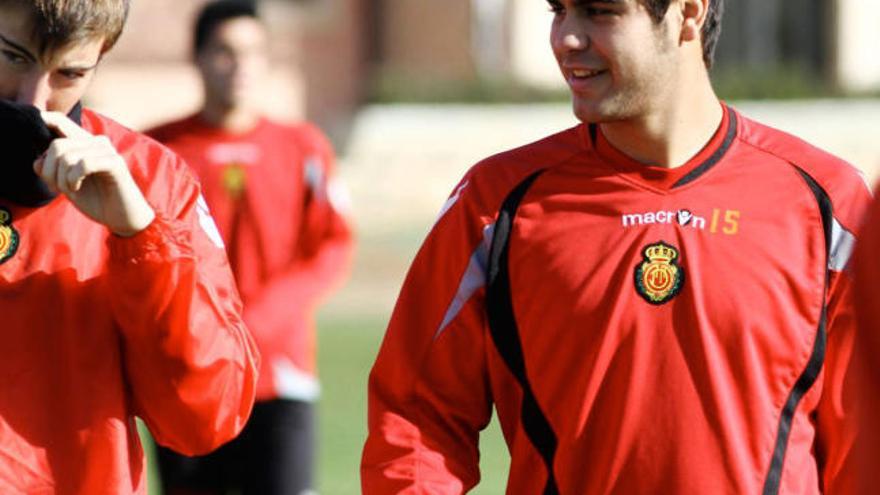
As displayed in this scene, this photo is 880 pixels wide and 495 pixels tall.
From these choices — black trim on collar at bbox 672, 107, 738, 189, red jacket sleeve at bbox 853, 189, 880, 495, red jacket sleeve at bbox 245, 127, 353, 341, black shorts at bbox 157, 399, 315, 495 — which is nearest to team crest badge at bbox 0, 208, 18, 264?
black trim on collar at bbox 672, 107, 738, 189

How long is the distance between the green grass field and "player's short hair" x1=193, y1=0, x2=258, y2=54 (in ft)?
9.56

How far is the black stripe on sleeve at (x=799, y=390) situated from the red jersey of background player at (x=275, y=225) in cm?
414

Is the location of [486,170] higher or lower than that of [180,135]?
higher

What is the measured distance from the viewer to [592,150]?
4410 mm

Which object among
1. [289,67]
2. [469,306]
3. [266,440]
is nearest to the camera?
[469,306]

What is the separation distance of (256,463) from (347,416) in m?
4.91

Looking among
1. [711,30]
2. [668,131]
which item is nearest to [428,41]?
[711,30]

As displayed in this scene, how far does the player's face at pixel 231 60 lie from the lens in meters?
8.20

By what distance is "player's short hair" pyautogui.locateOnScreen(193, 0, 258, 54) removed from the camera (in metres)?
8.24

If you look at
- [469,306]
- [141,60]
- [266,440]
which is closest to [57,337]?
[469,306]

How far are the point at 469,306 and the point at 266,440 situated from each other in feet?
12.6

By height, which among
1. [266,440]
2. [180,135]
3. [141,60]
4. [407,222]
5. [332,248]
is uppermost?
[180,135]

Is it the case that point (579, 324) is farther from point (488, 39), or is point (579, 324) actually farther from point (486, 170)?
point (488, 39)

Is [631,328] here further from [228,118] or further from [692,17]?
[228,118]
